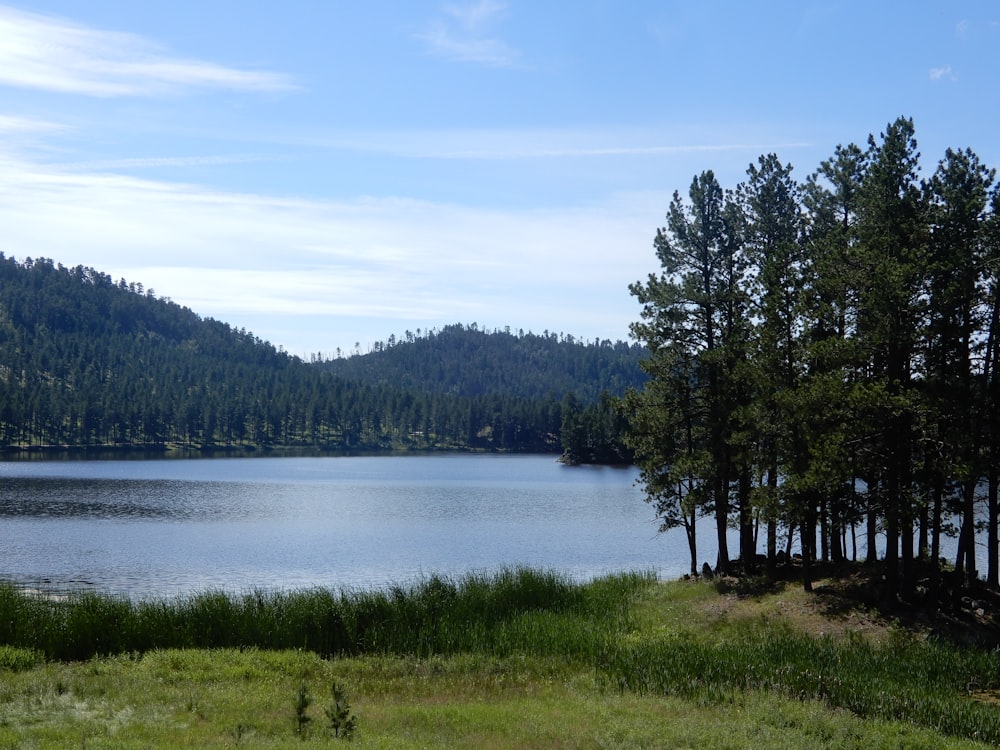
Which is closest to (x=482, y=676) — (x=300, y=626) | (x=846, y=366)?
(x=300, y=626)

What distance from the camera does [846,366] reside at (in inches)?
1101

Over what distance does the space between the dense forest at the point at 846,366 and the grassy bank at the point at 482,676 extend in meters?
4.43

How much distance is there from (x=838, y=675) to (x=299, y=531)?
4381 centimetres

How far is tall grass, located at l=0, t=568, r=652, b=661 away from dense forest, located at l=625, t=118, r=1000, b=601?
9067 millimetres

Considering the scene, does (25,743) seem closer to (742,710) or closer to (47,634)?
(47,634)

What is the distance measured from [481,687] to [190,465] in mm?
124244

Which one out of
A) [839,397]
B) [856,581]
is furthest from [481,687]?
[856,581]

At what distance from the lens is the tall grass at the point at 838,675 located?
51.5 feet

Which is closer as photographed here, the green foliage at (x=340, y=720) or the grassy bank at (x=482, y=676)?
the green foliage at (x=340, y=720)

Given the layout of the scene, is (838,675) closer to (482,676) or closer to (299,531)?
(482,676)

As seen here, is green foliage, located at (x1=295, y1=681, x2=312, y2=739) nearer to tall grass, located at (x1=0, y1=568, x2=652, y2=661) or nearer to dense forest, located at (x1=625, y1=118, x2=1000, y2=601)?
tall grass, located at (x1=0, y1=568, x2=652, y2=661)

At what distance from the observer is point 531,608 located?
26578 mm

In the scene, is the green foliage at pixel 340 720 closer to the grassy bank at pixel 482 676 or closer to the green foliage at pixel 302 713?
the grassy bank at pixel 482 676

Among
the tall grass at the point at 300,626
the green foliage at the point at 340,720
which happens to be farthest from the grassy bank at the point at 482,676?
the green foliage at the point at 340,720
